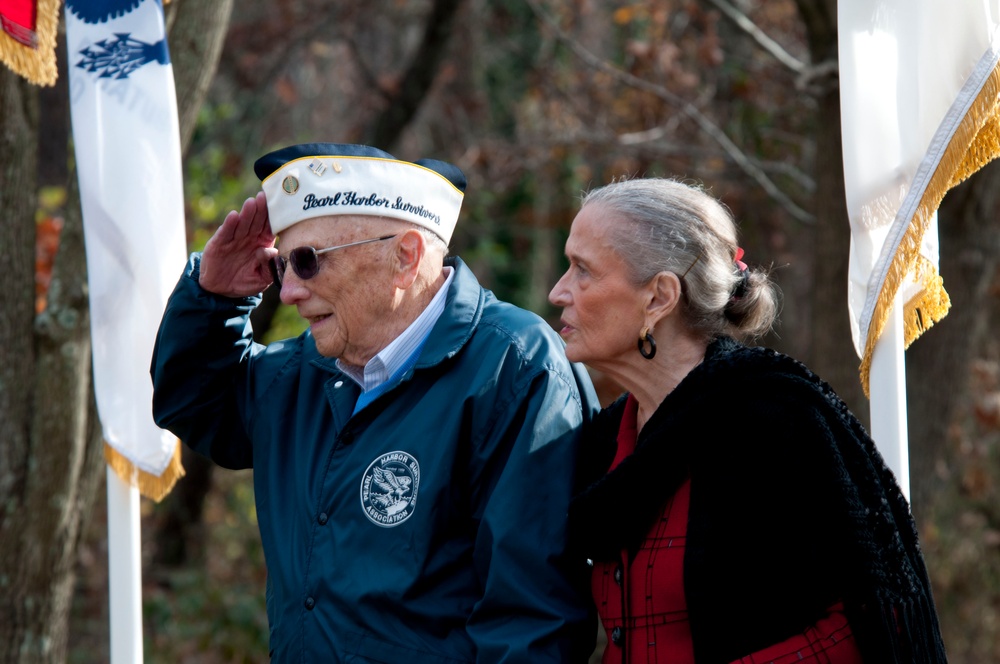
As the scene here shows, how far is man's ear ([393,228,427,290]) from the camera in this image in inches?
106

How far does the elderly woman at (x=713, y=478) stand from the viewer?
7.28 ft

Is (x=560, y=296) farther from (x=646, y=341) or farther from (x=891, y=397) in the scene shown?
(x=891, y=397)

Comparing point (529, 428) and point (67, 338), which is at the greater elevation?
point (67, 338)

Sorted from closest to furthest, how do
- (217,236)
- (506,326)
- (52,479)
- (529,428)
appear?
(529,428)
(506,326)
(217,236)
(52,479)

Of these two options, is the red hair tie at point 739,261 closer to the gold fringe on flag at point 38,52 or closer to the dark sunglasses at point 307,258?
the dark sunglasses at point 307,258

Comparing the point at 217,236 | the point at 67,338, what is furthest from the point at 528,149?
the point at 217,236

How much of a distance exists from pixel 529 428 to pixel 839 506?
66cm

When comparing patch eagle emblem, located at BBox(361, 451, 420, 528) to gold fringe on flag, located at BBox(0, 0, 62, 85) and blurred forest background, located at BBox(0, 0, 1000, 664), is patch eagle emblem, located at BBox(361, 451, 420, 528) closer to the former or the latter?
gold fringe on flag, located at BBox(0, 0, 62, 85)

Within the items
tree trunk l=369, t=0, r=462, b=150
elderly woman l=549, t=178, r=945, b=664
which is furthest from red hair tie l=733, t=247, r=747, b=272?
tree trunk l=369, t=0, r=462, b=150

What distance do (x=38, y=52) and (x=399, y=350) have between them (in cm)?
144

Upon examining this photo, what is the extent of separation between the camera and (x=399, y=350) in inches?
105

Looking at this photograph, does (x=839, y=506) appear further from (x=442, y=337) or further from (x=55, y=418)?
(x=55, y=418)

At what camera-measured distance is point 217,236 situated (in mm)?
2875

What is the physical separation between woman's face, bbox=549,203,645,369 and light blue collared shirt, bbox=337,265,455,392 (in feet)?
1.00
